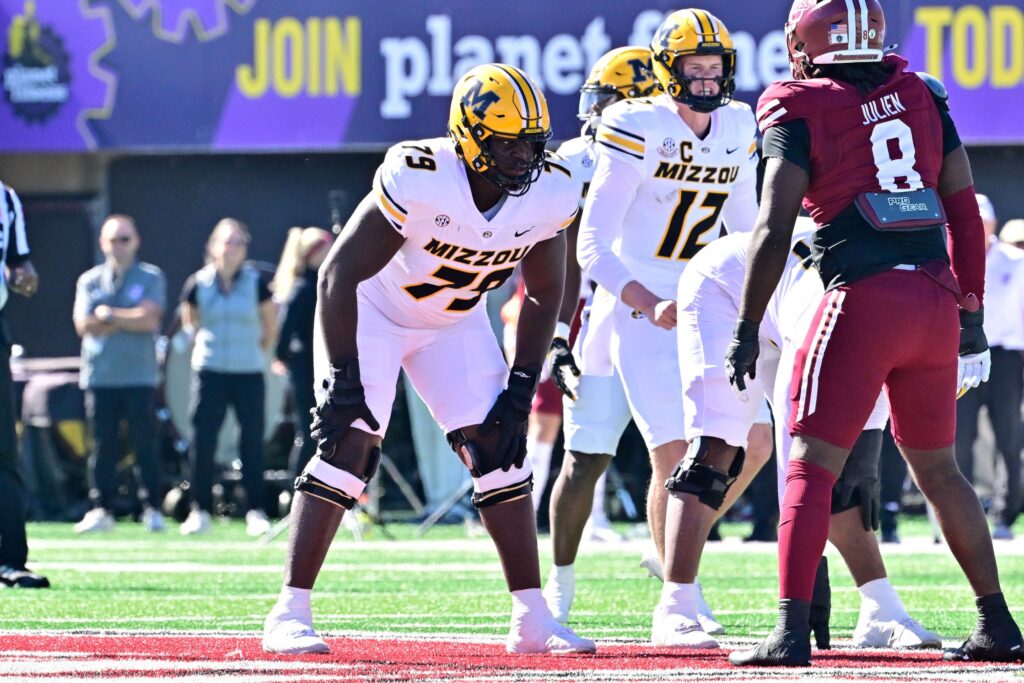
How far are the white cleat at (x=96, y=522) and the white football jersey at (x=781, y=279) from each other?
26.7 feet

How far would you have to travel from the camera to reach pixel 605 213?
7398 mm

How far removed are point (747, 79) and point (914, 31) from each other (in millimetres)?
1358

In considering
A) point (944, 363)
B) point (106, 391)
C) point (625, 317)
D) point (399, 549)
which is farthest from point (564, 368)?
point (106, 391)

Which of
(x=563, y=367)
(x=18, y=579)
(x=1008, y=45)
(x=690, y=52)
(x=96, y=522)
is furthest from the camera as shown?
(x=1008, y=45)

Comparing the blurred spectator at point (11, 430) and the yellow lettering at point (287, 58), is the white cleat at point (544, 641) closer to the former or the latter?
the blurred spectator at point (11, 430)

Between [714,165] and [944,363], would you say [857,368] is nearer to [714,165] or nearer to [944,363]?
[944,363]

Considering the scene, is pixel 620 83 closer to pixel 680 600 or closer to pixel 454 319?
pixel 454 319

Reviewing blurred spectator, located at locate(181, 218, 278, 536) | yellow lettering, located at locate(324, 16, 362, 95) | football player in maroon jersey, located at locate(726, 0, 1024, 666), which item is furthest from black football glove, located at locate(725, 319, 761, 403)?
yellow lettering, located at locate(324, 16, 362, 95)

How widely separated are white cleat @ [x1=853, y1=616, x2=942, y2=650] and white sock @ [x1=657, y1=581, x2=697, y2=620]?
0.56 metres

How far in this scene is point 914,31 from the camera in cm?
1599

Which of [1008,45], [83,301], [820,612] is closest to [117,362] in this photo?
[83,301]

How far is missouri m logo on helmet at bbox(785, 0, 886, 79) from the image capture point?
582 centimetres

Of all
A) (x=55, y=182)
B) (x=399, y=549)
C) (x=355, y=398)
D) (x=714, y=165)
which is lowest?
(x=399, y=549)

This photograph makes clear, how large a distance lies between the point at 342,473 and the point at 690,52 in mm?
2166
